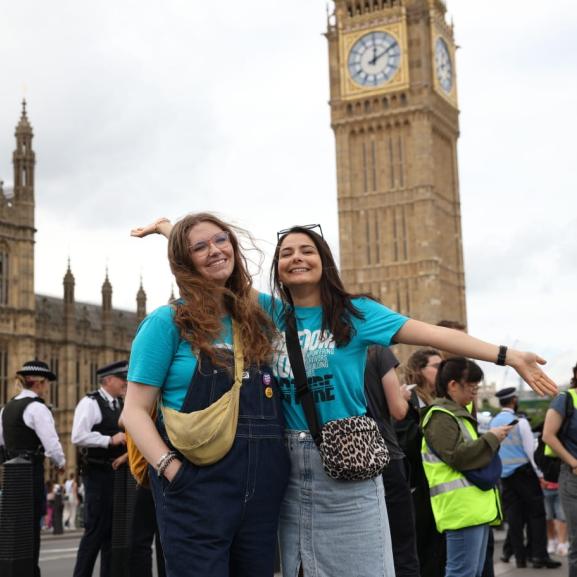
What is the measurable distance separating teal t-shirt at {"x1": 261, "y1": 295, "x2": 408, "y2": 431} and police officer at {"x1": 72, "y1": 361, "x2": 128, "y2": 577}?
344 cm

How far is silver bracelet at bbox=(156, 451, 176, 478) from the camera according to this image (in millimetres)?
2975

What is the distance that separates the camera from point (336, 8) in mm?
49031

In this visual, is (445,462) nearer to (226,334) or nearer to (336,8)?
(226,334)

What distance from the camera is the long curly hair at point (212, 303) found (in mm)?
3115

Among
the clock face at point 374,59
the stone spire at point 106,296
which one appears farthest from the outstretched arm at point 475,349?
the clock face at point 374,59

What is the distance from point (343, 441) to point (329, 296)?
20.5 inches

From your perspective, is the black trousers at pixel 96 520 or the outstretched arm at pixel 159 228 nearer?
the outstretched arm at pixel 159 228

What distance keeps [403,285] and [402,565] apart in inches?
1709

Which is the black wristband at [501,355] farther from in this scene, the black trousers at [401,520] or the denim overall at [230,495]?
the black trousers at [401,520]

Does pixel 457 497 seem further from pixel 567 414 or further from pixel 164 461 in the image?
pixel 164 461

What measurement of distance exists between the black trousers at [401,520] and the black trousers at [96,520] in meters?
2.29

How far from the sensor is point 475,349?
3.17 metres

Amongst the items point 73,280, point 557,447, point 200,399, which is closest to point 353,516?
point 200,399

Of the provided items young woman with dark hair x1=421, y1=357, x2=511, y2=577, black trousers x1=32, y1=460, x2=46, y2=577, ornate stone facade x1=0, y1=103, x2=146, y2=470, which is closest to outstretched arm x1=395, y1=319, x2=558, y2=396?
young woman with dark hair x1=421, y1=357, x2=511, y2=577
